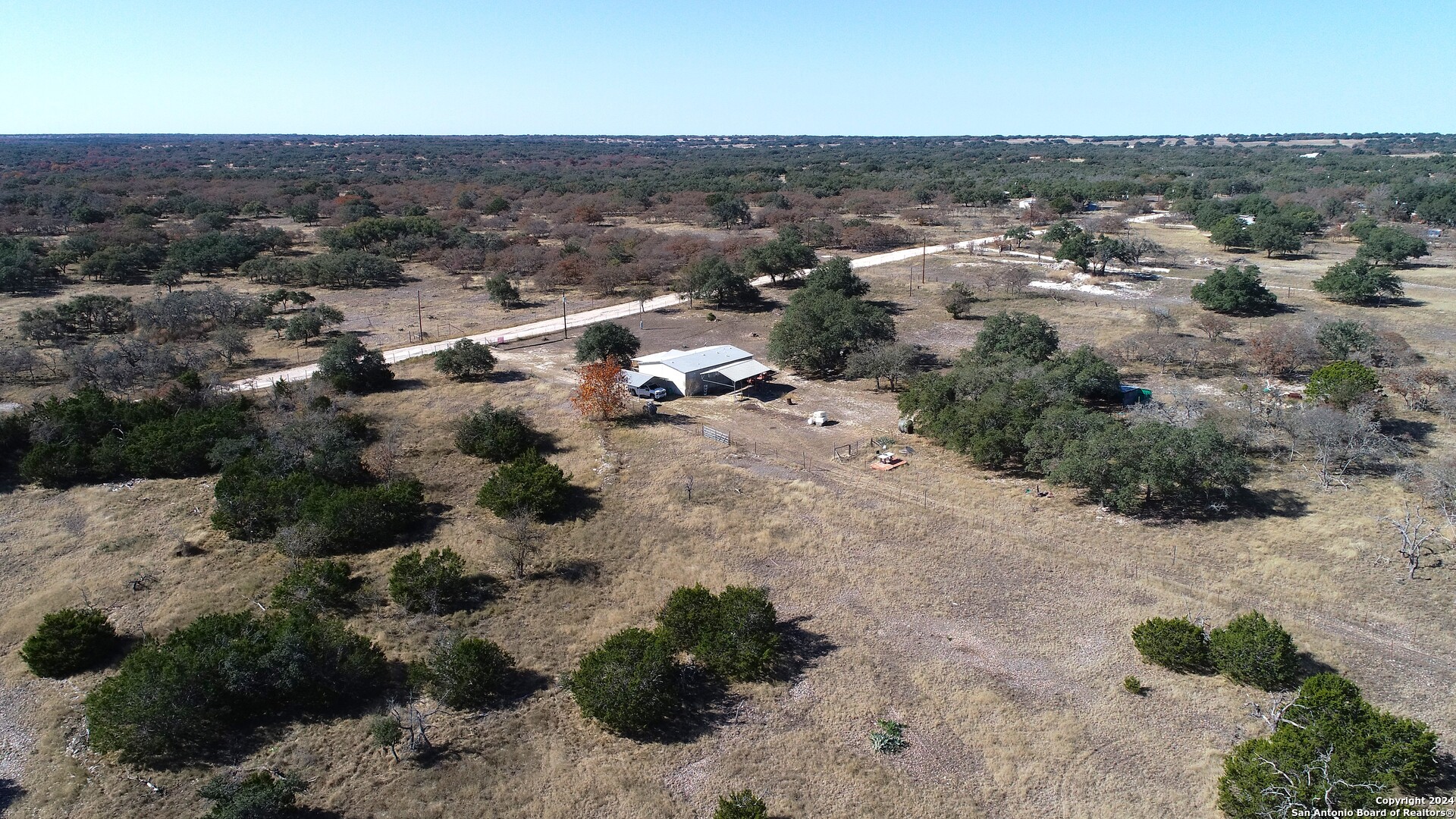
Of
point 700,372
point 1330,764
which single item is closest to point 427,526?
point 700,372

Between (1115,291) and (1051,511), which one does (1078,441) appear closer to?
(1051,511)

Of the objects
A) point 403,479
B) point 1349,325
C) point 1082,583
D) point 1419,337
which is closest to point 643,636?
point 1082,583

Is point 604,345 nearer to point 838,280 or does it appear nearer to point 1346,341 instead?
point 838,280

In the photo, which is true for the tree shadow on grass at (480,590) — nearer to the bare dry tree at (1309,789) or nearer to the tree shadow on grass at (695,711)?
the tree shadow on grass at (695,711)

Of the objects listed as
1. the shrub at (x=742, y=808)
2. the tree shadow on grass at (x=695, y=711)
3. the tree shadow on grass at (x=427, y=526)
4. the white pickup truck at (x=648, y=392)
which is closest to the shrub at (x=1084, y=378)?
the white pickup truck at (x=648, y=392)

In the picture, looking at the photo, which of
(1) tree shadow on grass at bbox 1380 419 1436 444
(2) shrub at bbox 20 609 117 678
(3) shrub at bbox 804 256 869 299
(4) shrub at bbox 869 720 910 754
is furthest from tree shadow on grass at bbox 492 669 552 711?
(3) shrub at bbox 804 256 869 299

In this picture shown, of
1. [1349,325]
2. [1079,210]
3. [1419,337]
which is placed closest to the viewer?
[1349,325]

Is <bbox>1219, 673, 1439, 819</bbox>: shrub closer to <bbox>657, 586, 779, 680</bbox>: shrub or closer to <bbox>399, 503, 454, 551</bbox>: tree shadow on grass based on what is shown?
<bbox>657, 586, 779, 680</bbox>: shrub
